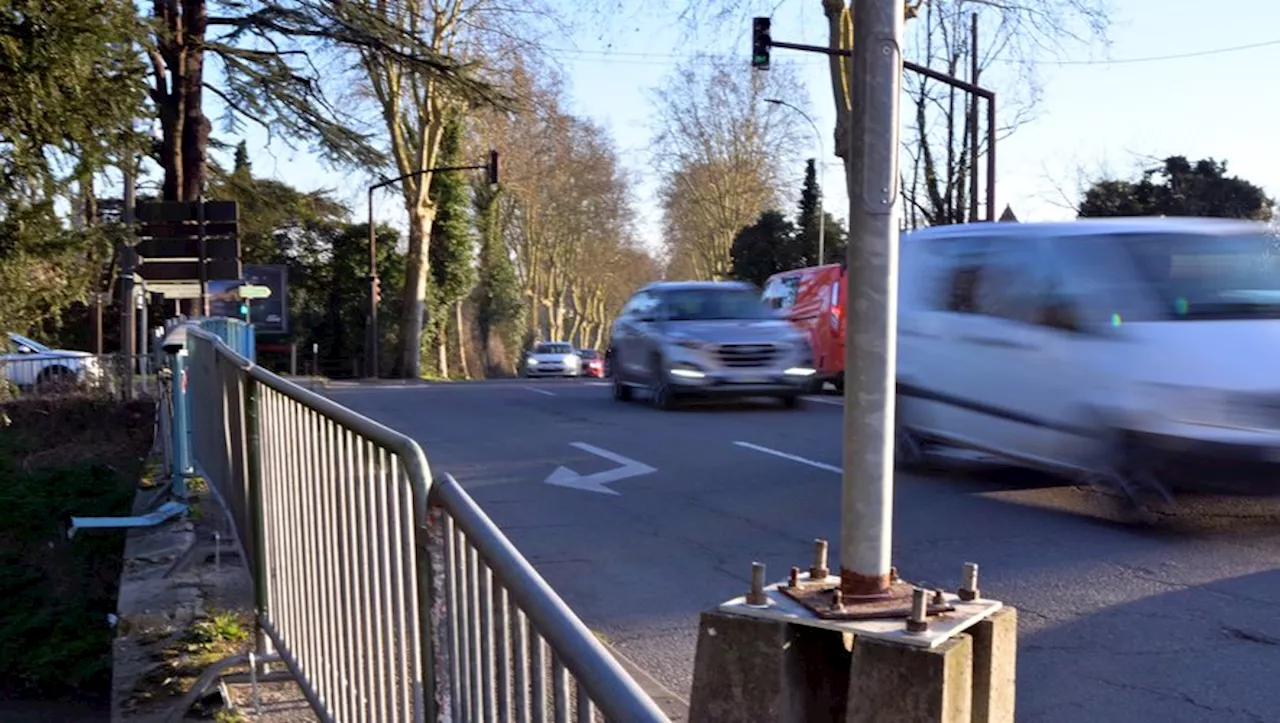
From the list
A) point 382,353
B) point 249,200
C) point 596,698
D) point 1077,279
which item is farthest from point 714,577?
point 382,353

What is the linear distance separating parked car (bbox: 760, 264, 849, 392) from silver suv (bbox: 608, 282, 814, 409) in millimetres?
1827

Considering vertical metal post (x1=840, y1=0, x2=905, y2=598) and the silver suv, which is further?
the silver suv

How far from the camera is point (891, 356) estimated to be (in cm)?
297

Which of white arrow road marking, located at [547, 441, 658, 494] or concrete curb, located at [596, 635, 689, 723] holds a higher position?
white arrow road marking, located at [547, 441, 658, 494]

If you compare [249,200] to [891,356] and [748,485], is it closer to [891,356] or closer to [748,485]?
[748,485]

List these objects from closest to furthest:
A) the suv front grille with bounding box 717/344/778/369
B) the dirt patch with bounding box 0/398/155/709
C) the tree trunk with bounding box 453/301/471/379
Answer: the dirt patch with bounding box 0/398/155/709 < the suv front grille with bounding box 717/344/778/369 < the tree trunk with bounding box 453/301/471/379

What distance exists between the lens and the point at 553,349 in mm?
43531

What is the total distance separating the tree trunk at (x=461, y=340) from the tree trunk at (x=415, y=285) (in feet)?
38.4

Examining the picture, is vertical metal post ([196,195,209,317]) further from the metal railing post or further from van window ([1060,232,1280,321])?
the metal railing post

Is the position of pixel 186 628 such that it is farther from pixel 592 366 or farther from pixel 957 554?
pixel 592 366

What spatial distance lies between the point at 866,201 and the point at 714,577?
431 centimetres

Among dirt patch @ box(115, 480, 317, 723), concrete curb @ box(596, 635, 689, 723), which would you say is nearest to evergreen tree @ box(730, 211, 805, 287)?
dirt patch @ box(115, 480, 317, 723)

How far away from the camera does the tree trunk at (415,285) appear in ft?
132

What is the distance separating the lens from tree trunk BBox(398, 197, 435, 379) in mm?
40219
